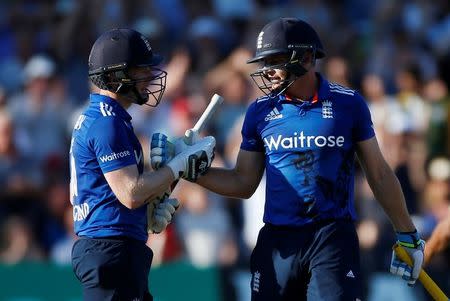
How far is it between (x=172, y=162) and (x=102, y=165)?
519 millimetres

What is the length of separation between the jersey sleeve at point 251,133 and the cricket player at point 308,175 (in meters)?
0.05

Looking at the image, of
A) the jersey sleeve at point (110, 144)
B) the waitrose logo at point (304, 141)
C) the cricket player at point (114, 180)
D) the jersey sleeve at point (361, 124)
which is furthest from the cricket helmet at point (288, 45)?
the jersey sleeve at point (110, 144)

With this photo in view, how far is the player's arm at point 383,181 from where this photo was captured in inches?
288

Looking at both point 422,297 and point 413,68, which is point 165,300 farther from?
point 413,68

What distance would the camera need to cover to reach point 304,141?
23.7ft

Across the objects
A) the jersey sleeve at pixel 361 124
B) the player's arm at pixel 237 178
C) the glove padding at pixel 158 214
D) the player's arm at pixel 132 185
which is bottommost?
the glove padding at pixel 158 214

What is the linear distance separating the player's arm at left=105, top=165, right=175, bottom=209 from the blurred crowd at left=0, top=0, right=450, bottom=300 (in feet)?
12.4

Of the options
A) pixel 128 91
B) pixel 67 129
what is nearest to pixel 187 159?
pixel 128 91

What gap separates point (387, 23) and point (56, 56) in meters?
3.88

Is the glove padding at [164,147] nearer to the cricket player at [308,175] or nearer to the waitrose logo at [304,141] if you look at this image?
the cricket player at [308,175]

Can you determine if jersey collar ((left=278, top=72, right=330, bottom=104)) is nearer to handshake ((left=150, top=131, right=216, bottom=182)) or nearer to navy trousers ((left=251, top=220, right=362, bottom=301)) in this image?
handshake ((left=150, top=131, right=216, bottom=182))

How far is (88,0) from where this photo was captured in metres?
13.2

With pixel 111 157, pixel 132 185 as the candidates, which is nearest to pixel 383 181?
pixel 132 185

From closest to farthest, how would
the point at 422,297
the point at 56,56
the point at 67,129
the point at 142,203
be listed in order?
the point at 142,203 < the point at 422,297 < the point at 67,129 < the point at 56,56
